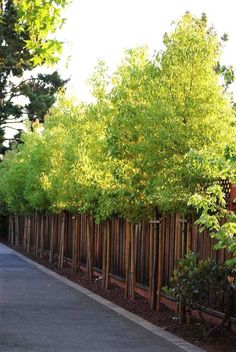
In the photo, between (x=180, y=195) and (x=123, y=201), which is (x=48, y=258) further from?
(x=180, y=195)

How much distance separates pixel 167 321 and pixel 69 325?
73.9 inches

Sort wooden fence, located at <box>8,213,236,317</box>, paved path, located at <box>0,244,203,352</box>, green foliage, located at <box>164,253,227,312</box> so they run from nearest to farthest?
paved path, located at <box>0,244,203,352</box> → green foliage, located at <box>164,253,227,312</box> → wooden fence, located at <box>8,213,236,317</box>

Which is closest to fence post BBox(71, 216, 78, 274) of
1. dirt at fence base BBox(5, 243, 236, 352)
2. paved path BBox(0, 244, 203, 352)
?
dirt at fence base BBox(5, 243, 236, 352)

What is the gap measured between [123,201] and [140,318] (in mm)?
2308

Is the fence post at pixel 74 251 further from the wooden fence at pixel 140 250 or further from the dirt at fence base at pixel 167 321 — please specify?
the dirt at fence base at pixel 167 321

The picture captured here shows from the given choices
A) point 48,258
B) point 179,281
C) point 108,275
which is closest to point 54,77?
point 48,258

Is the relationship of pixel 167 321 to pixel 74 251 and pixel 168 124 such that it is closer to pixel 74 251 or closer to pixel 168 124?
pixel 168 124

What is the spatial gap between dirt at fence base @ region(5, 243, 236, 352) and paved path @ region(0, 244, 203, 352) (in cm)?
24

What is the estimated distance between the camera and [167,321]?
Answer: 13.0 metres

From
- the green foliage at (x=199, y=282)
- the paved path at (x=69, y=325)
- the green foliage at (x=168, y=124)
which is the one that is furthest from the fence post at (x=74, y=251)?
the green foliage at (x=199, y=282)

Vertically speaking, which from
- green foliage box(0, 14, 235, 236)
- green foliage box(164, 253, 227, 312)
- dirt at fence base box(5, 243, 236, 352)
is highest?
green foliage box(0, 14, 235, 236)

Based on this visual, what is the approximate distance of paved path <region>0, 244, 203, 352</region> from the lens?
10.2 metres

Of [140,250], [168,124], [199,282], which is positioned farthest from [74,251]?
[199,282]

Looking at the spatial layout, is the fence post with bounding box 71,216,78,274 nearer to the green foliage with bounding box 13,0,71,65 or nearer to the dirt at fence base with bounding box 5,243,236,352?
the dirt at fence base with bounding box 5,243,236,352
